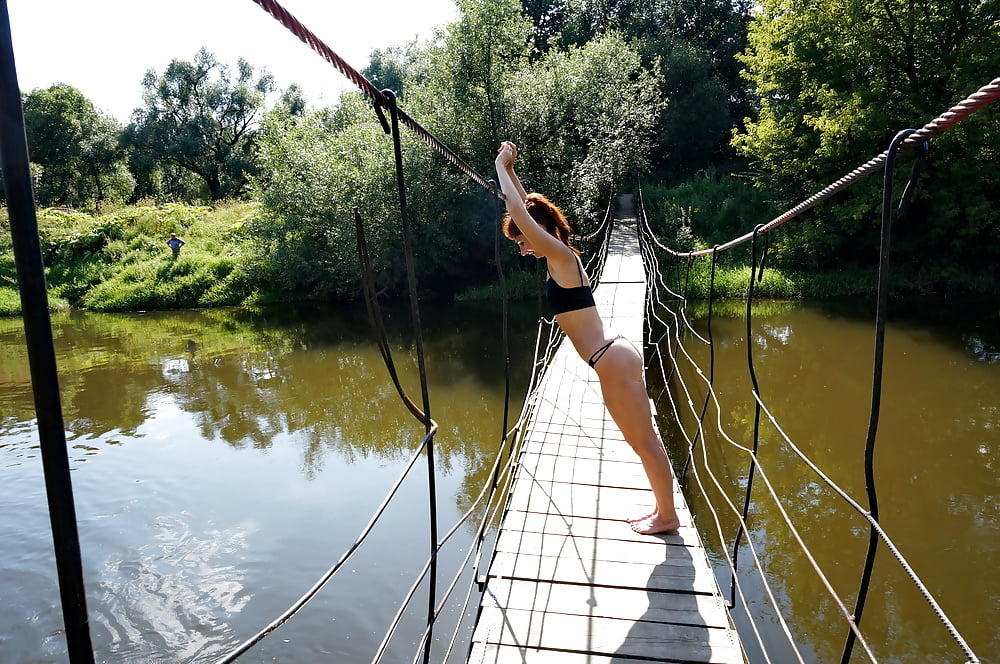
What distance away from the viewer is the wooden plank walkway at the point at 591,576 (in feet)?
5.75

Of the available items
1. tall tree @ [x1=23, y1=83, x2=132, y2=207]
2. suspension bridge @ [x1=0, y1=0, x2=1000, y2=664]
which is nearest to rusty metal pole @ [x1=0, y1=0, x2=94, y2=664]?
suspension bridge @ [x1=0, y1=0, x2=1000, y2=664]

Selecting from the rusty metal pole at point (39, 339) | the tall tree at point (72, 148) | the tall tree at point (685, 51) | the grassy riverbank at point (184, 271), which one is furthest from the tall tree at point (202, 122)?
the rusty metal pole at point (39, 339)

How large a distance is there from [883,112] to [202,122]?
20.1 metres

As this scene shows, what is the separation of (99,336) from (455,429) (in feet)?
26.3

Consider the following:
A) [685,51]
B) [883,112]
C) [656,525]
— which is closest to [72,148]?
[685,51]

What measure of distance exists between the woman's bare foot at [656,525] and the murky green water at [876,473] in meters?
1.14

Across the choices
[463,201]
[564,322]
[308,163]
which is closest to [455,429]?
[564,322]

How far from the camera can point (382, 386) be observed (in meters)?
7.13

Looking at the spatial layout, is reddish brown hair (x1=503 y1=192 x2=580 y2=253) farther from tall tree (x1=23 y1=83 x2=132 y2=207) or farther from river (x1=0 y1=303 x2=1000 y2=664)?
tall tree (x1=23 y1=83 x2=132 y2=207)

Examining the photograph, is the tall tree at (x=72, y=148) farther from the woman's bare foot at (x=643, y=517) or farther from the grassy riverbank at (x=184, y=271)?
the woman's bare foot at (x=643, y=517)

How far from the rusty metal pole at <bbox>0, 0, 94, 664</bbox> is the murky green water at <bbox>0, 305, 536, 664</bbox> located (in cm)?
264

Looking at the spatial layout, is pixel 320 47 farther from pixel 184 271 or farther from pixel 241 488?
pixel 184 271

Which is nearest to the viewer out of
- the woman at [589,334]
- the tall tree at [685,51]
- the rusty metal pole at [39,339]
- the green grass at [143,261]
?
the rusty metal pole at [39,339]

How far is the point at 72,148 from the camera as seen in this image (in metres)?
20.8
